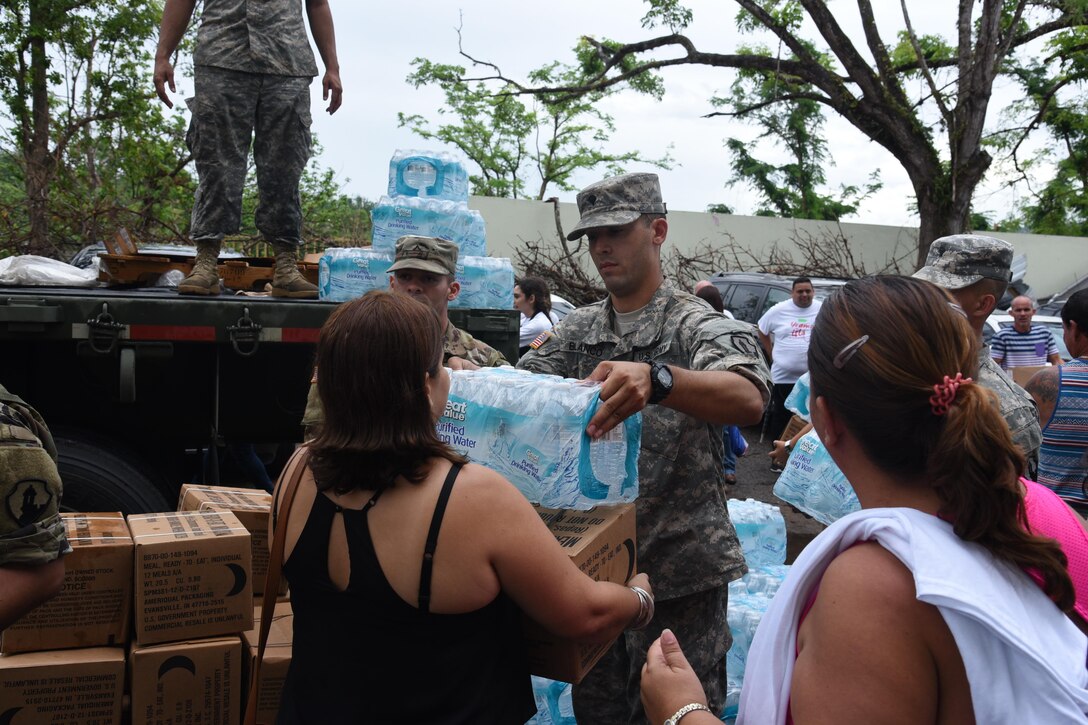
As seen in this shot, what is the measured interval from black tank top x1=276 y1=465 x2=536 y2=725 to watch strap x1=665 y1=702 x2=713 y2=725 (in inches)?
17.8

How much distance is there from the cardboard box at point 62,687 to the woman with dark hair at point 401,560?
911 millimetres

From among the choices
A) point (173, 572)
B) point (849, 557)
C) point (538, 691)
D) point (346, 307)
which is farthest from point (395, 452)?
point (538, 691)

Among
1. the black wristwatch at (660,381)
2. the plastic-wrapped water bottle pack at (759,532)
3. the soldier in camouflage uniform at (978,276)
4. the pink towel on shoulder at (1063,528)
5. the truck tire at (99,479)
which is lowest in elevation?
the plastic-wrapped water bottle pack at (759,532)

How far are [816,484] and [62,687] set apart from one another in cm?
275

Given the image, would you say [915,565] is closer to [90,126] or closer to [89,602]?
[89,602]

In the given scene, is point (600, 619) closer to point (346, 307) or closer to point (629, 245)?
point (346, 307)

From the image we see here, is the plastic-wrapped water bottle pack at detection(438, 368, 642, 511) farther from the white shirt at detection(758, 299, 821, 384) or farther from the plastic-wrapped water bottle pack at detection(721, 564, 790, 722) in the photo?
the white shirt at detection(758, 299, 821, 384)

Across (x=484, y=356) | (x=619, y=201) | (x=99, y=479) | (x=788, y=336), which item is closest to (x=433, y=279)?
(x=484, y=356)

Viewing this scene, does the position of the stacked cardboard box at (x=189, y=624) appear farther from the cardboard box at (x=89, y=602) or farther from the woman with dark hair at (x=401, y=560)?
A: the woman with dark hair at (x=401, y=560)

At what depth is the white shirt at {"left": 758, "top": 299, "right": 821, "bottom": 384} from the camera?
29.8ft

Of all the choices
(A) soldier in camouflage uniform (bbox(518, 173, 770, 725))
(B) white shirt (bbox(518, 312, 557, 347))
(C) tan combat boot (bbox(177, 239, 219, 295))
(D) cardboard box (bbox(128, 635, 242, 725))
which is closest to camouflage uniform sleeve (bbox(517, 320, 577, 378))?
(A) soldier in camouflage uniform (bbox(518, 173, 770, 725))

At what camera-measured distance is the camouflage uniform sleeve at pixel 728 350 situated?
2.47 m

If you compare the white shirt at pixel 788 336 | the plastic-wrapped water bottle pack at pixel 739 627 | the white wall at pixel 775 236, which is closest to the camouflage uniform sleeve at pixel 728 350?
the plastic-wrapped water bottle pack at pixel 739 627

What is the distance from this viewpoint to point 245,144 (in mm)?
4555
